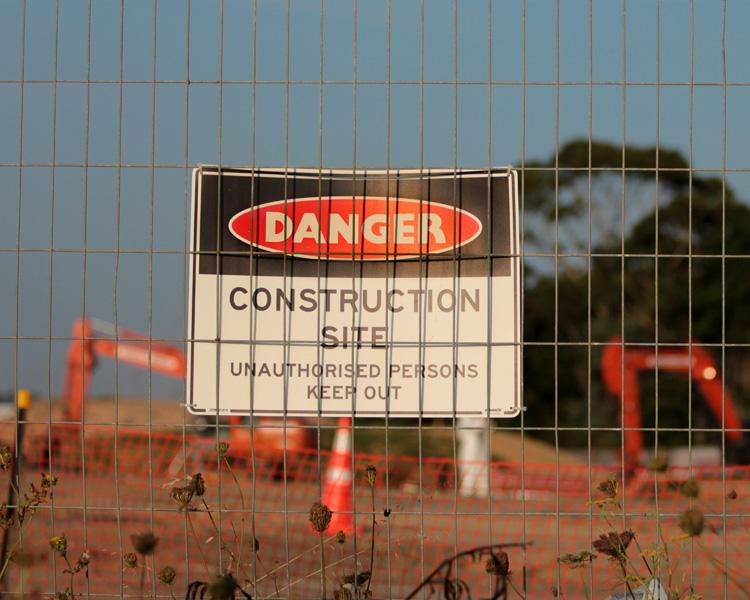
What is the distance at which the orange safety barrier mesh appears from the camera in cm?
388

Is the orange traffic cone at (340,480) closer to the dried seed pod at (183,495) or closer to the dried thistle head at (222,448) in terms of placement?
the dried thistle head at (222,448)

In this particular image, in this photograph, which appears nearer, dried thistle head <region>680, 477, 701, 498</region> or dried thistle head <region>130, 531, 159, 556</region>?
dried thistle head <region>130, 531, 159, 556</region>

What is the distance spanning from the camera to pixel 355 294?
13.7ft

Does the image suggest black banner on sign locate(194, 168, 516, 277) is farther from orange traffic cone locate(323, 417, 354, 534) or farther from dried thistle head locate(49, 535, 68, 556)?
orange traffic cone locate(323, 417, 354, 534)

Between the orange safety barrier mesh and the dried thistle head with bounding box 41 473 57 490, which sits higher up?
the dried thistle head with bounding box 41 473 57 490

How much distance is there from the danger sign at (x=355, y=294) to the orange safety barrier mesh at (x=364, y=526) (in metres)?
0.31

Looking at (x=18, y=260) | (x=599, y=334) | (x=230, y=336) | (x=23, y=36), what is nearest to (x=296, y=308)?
(x=230, y=336)

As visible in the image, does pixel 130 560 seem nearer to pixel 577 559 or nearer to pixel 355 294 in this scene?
pixel 355 294

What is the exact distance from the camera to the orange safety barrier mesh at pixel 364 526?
3.88m

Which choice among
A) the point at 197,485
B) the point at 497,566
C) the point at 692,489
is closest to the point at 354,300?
the point at 197,485

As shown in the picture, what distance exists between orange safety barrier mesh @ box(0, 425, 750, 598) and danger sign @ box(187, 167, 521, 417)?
0.31m

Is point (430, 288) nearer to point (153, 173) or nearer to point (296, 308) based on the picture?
point (296, 308)

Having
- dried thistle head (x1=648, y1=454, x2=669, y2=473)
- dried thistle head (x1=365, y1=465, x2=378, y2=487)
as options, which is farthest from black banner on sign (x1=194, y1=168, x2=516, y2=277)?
dried thistle head (x1=648, y1=454, x2=669, y2=473)

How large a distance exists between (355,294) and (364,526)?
1.47 meters
